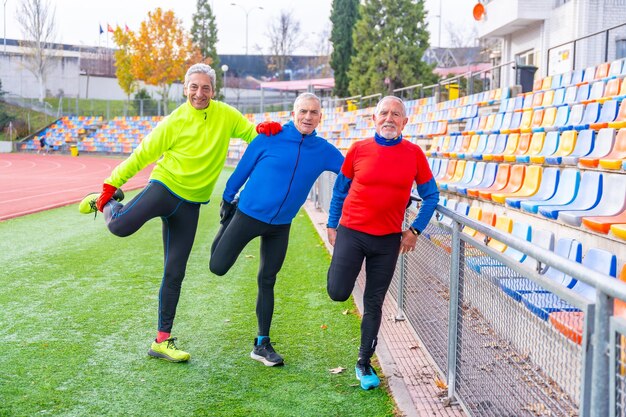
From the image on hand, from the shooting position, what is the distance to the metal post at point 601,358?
1998 millimetres

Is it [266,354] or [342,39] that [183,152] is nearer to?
[266,354]

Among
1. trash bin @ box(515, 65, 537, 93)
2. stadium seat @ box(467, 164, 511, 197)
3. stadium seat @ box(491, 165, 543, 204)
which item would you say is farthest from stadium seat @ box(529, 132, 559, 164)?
trash bin @ box(515, 65, 537, 93)

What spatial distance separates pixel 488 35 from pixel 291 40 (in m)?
56.1

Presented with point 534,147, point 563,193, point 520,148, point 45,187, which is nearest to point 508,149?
point 520,148

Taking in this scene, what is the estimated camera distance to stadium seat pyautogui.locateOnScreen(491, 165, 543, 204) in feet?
24.4

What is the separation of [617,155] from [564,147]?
1324mm

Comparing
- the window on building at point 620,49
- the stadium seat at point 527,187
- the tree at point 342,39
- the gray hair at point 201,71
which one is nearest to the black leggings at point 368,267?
the gray hair at point 201,71

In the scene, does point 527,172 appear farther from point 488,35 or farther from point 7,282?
point 488,35

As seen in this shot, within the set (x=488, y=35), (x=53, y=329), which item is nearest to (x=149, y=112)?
(x=488, y=35)

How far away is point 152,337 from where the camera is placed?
536 centimetres

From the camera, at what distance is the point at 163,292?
494cm

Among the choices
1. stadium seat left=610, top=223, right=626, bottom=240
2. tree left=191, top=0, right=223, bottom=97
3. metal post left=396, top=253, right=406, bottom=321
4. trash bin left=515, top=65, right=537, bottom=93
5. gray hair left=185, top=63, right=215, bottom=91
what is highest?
tree left=191, top=0, right=223, bottom=97

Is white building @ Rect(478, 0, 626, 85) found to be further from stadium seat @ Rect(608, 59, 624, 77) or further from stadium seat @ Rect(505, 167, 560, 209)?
stadium seat @ Rect(505, 167, 560, 209)

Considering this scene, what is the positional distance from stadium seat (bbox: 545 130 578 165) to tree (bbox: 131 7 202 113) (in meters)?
49.6
